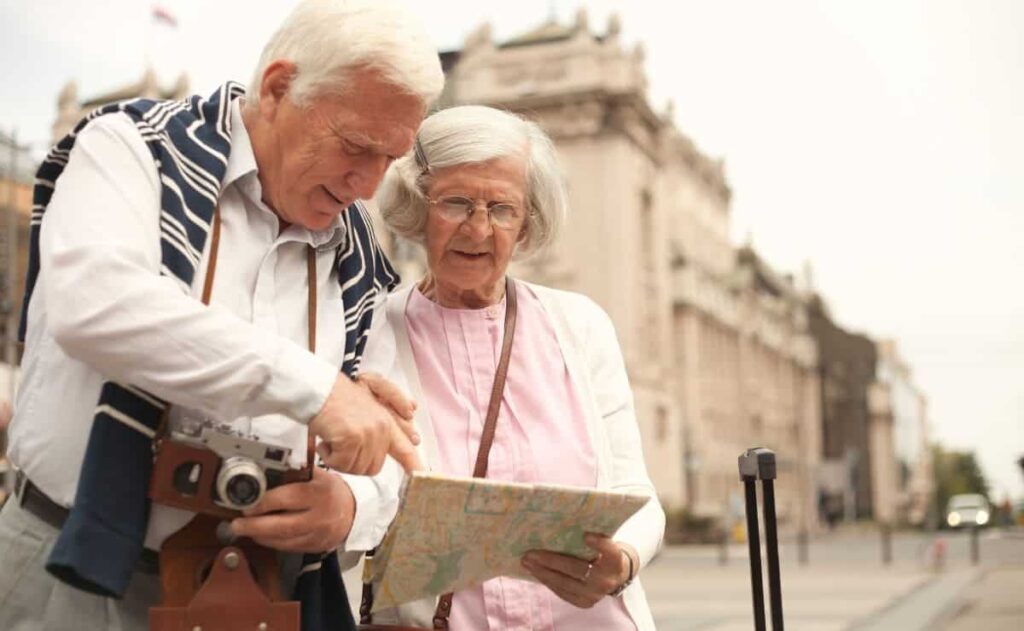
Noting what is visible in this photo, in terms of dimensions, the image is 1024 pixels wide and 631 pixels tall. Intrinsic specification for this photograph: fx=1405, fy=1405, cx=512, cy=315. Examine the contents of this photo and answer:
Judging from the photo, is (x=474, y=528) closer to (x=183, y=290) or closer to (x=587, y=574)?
(x=587, y=574)

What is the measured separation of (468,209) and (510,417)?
39cm

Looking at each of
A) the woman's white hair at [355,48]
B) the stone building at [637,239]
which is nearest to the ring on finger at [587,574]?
the woman's white hair at [355,48]

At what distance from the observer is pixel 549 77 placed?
41406 mm

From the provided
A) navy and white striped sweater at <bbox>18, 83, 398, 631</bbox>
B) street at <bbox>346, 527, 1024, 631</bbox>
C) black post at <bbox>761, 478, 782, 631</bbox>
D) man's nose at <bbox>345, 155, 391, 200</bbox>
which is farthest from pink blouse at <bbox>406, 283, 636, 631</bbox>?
street at <bbox>346, 527, 1024, 631</bbox>

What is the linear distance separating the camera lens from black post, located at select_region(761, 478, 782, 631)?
36.6 inches

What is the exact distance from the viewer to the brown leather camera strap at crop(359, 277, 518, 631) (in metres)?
2.40

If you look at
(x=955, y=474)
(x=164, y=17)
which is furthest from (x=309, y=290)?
(x=955, y=474)

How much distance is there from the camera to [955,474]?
122812mm

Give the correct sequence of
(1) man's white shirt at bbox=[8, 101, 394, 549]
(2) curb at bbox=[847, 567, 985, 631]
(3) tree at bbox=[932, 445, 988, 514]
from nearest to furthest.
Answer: (1) man's white shirt at bbox=[8, 101, 394, 549]
(2) curb at bbox=[847, 567, 985, 631]
(3) tree at bbox=[932, 445, 988, 514]

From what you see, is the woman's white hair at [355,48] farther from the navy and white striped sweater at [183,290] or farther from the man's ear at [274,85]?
the navy and white striped sweater at [183,290]

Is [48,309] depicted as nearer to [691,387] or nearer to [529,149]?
[529,149]

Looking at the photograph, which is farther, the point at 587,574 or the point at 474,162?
the point at 474,162

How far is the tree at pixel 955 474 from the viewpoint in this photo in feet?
367

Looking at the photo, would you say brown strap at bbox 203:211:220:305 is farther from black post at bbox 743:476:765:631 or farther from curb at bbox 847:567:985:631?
curb at bbox 847:567:985:631
